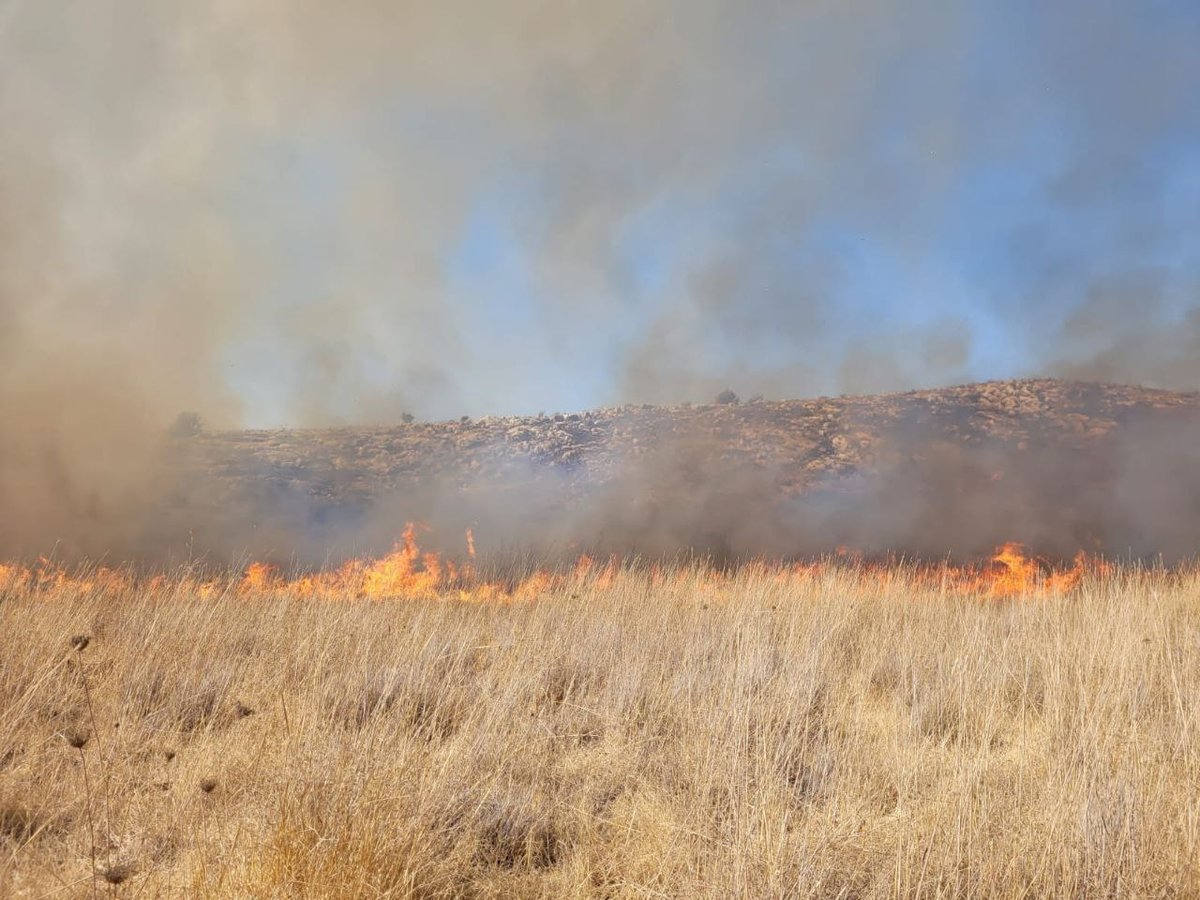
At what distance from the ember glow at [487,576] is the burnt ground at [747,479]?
0.86m

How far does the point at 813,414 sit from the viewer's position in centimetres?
2375

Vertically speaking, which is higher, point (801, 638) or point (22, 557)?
point (22, 557)

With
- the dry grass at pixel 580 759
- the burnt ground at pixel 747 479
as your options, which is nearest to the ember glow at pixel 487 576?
the burnt ground at pixel 747 479

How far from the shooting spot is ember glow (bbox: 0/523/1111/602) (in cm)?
996

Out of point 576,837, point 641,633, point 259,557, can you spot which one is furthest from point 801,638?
point 259,557

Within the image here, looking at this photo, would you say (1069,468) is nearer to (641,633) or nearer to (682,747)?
(641,633)

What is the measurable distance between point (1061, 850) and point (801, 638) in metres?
5.11

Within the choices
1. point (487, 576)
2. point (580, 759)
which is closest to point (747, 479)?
point (487, 576)

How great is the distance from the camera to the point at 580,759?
4.71 metres

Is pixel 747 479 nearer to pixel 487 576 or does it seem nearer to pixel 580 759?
pixel 487 576

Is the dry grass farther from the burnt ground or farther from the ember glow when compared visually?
the burnt ground

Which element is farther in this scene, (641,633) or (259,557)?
(259,557)

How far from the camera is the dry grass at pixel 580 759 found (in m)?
2.83

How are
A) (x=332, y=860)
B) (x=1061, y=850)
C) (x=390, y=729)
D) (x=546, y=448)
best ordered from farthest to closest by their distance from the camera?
(x=546, y=448)
(x=390, y=729)
(x=1061, y=850)
(x=332, y=860)
